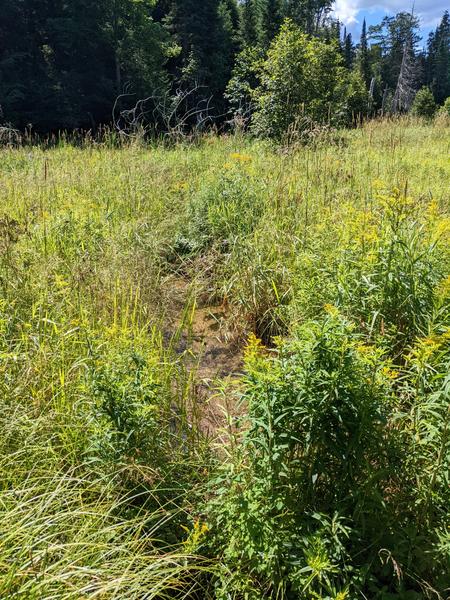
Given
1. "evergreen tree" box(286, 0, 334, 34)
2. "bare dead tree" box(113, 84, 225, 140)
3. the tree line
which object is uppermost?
"evergreen tree" box(286, 0, 334, 34)

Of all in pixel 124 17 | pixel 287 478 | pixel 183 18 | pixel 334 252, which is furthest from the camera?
pixel 183 18

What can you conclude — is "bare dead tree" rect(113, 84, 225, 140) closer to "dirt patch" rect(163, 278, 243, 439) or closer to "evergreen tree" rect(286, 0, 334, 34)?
"dirt patch" rect(163, 278, 243, 439)

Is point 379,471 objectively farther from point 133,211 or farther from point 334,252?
point 133,211

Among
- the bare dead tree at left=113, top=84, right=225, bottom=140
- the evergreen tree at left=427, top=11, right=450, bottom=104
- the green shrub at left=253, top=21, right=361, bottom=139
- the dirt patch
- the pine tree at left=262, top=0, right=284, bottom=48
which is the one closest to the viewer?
the dirt patch

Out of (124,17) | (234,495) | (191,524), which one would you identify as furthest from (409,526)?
(124,17)

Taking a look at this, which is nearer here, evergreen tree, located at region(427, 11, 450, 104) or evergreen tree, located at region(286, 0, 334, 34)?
evergreen tree, located at region(286, 0, 334, 34)

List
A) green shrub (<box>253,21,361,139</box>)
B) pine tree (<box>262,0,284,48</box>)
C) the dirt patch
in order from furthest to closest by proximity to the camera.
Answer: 1. pine tree (<box>262,0,284,48</box>)
2. green shrub (<box>253,21,361,139</box>)
3. the dirt patch

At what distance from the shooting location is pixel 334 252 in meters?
2.82

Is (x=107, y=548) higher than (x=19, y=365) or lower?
lower

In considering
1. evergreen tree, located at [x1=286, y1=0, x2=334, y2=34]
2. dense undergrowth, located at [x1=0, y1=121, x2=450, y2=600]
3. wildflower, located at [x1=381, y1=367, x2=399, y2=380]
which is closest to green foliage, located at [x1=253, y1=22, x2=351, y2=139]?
dense undergrowth, located at [x1=0, y1=121, x2=450, y2=600]

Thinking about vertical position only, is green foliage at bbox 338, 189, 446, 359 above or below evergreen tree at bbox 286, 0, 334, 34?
below

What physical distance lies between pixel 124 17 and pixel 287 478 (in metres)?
23.4

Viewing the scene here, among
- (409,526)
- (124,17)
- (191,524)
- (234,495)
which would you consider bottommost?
(191,524)

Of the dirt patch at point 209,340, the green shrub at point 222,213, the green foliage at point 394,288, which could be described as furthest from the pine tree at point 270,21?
the green foliage at point 394,288
